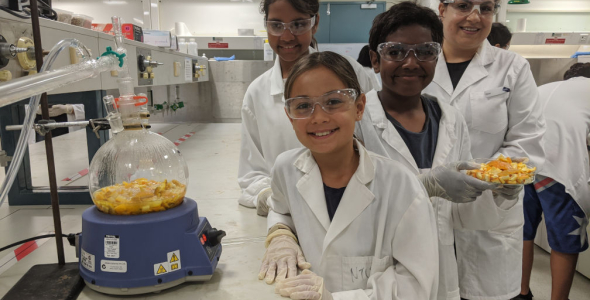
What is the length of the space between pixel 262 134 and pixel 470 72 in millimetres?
875

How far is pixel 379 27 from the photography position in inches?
51.4

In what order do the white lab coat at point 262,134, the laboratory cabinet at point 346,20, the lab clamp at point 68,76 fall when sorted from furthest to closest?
1. the laboratory cabinet at point 346,20
2. the white lab coat at point 262,134
3. the lab clamp at point 68,76

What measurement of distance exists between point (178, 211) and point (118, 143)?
0.24 m

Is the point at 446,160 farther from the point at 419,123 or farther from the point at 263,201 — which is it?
the point at 263,201

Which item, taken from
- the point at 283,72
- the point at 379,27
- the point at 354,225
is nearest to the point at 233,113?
the point at 283,72

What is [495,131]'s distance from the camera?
146 centimetres

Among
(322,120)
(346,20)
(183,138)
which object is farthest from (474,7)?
(346,20)

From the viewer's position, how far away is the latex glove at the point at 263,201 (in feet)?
4.54

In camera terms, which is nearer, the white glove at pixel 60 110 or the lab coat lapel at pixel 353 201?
the lab coat lapel at pixel 353 201

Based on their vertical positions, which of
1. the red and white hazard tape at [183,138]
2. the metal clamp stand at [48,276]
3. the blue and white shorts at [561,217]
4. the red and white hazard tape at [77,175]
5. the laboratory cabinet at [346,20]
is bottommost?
the blue and white shorts at [561,217]

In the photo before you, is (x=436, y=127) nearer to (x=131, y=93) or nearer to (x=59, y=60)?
(x=131, y=93)

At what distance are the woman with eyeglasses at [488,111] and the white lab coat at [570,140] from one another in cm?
91

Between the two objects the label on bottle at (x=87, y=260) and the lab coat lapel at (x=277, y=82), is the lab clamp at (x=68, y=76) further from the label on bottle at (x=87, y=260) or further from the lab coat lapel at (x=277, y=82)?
the lab coat lapel at (x=277, y=82)

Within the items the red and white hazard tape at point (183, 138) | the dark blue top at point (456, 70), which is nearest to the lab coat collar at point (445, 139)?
the dark blue top at point (456, 70)
